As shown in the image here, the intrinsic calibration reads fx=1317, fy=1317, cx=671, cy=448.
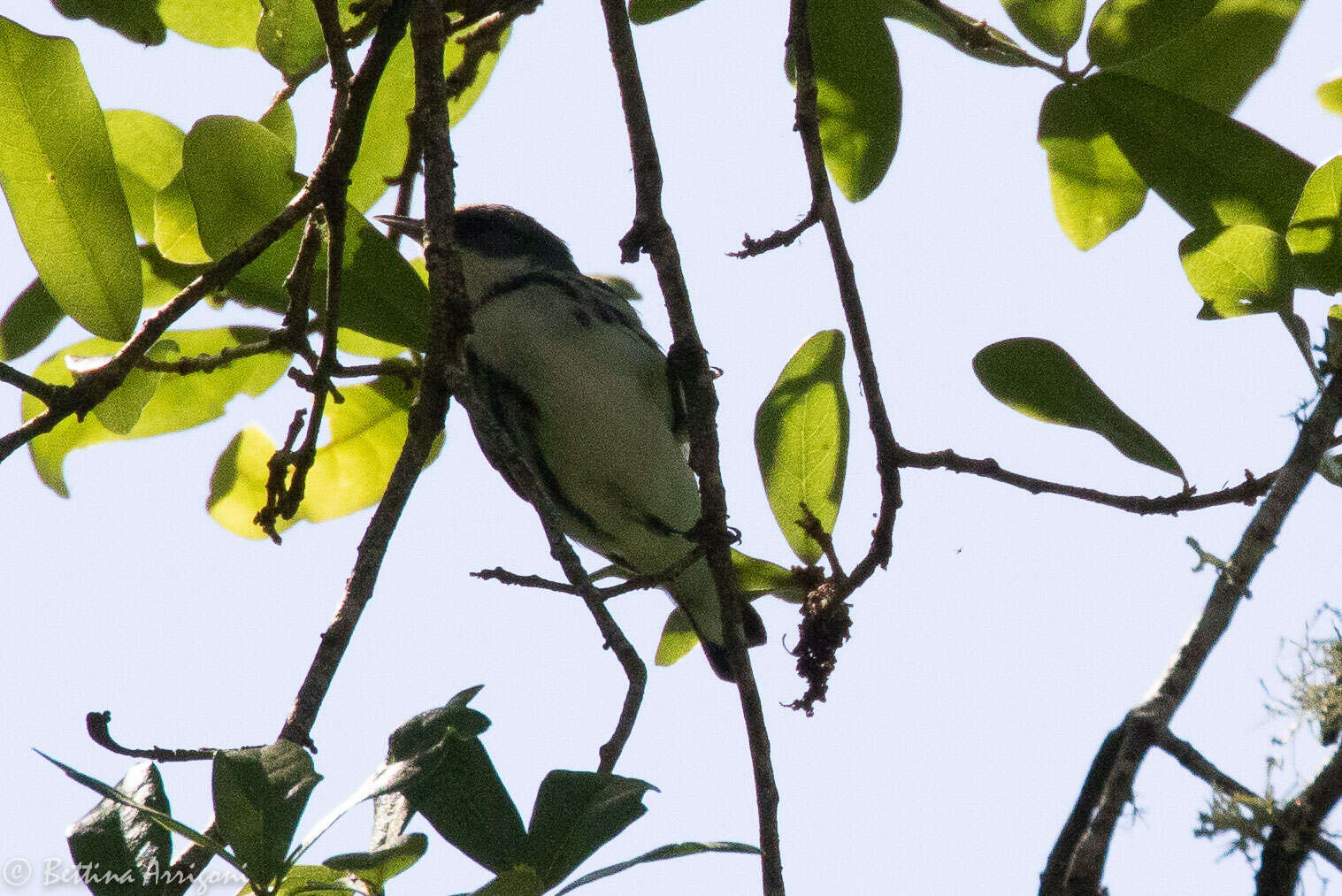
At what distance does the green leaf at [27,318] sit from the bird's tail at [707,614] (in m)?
1.16

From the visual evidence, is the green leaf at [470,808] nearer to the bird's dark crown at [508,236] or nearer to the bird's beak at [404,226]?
the bird's beak at [404,226]

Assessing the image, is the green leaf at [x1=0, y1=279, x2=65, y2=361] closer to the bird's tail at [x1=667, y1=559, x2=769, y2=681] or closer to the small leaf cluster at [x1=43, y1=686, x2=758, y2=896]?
the small leaf cluster at [x1=43, y1=686, x2=758, y2=896]

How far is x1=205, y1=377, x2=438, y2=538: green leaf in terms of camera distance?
238 cm

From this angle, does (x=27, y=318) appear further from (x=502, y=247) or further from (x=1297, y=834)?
(x=1297, y=834)

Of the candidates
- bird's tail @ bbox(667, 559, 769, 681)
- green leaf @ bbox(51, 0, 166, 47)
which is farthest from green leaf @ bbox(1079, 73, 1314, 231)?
green leaf @ bbox(51, 0, 166, 47)

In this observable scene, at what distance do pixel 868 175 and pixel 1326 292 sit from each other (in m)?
0.76

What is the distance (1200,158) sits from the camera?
1.83m

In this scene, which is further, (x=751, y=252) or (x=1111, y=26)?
(x=751, y=252)

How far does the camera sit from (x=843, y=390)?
2070mm

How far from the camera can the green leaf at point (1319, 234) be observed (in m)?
1.60

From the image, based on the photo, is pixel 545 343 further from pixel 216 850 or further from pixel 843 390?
pixel 216 850

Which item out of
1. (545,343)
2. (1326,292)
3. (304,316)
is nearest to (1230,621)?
(1326,292)

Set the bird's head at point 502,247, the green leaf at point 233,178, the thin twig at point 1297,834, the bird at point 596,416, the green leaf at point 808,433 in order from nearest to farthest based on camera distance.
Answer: the thin twig at point 1297,834 < the green leaf at point 233,178 < the green leaf at point 808,433 < the bird at point 596,416 < the bird's head at point 502,247

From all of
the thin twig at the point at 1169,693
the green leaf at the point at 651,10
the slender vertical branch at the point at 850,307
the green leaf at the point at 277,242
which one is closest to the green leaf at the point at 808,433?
the slender vertical branch at the point at 850,307
